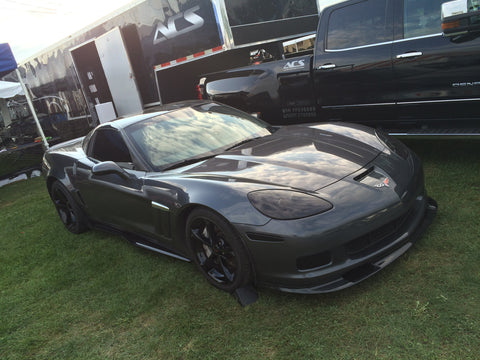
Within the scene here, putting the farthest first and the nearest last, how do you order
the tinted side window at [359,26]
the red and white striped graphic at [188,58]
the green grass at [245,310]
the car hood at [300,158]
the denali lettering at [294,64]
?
1. the red and white striped graphic at [188,58]
2. the denali lettering at [294,64]
3. the tinted side window at [359,26]
4. the car hood at [300,158]
5. the green grass at [245,310]

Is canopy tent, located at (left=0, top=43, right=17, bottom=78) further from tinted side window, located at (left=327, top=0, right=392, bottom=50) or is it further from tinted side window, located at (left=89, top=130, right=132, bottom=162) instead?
tinted side window, located at (left=327, top=0, right=392, bottom=50)

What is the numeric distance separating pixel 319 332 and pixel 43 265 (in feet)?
9.32

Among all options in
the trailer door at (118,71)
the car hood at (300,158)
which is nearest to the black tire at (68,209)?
the car hood at (300,158)

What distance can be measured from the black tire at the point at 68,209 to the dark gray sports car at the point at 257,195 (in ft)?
1.16

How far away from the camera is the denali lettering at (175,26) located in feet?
22.7

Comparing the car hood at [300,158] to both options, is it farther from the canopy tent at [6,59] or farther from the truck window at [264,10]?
the canopy tent at [6,59]

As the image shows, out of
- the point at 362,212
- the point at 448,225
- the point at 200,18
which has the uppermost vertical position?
the point at 200,18

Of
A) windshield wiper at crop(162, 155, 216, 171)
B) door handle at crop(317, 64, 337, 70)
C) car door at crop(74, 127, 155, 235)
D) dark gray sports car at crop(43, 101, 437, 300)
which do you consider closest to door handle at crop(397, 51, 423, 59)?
door handle at crop(317, 64, 337, 70)

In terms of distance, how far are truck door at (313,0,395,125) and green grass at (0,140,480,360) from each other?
1.21 m

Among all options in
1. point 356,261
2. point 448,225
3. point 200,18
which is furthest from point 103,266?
point 200,18

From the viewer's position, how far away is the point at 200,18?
6.86 m

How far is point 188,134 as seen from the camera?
127 inches

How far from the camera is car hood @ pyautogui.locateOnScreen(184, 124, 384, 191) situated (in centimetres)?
240

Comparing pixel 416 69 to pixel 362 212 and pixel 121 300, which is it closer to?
pixel 362 212
